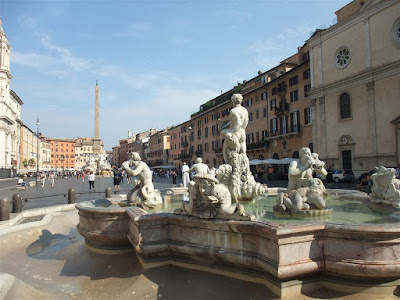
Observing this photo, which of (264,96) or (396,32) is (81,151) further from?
(396,32)

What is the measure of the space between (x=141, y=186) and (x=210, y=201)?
9.27 ft

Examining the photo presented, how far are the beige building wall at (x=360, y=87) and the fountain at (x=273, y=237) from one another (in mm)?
21084

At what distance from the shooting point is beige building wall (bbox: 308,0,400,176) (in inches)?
947

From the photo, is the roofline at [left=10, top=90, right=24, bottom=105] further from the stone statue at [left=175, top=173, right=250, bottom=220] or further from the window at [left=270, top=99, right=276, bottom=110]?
the stone statue at [left=175, top=173, right=250, bottom=220]

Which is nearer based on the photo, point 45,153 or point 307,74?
point 307,74

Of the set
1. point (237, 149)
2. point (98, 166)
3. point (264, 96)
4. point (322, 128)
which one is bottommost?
point (98, 166)

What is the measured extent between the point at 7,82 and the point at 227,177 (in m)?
67.3

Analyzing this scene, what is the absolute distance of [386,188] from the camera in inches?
251

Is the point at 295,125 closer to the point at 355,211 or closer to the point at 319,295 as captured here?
the point at 355,211

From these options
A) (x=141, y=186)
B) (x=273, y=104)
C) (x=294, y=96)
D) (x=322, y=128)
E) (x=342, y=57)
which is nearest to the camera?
(x=141, y=186)

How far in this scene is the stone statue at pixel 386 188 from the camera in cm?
614

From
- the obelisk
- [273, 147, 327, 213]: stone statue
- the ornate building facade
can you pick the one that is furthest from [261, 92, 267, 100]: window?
the ornate building facade

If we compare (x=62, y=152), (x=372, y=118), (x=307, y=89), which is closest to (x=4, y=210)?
(x=372, y=118)

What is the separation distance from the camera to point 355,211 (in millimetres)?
5906
